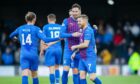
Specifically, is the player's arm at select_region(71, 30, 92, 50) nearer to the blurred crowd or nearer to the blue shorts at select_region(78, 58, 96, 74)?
the blue shorts at select_region(78, 58, 96, 74)

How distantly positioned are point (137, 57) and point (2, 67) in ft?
20.4

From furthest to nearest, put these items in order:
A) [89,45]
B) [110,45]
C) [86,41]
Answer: [110,45] < [89,45] < [86,41]

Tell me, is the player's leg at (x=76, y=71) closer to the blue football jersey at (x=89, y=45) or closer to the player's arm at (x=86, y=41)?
the blue football jersey at (x=89, y=45)

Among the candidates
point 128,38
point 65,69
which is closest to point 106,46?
point 128,38

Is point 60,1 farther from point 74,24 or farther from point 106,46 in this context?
point 74,24

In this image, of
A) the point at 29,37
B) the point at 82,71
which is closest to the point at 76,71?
the point at 82,71

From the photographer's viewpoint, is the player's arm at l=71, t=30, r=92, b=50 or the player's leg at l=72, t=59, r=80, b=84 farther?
the player's leg at l=72, t=59, r=80, b=84

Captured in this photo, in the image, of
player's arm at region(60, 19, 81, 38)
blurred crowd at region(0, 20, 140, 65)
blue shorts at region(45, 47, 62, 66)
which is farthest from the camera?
blurred crowd at region(0, 20, 140, 65)

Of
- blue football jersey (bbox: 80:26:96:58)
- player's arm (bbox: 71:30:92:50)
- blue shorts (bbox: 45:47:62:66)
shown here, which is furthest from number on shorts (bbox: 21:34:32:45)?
blue shorts (bbox: 45:47:62:66)

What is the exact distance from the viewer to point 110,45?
1173 inches

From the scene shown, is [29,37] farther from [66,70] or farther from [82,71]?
[82,71]

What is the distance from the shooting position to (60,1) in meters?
31.3

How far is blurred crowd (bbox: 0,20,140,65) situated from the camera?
2894 centimetres

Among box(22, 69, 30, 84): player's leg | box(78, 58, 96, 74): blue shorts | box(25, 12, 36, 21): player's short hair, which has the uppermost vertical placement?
box(25, 12, 36, 21): player's short hair
